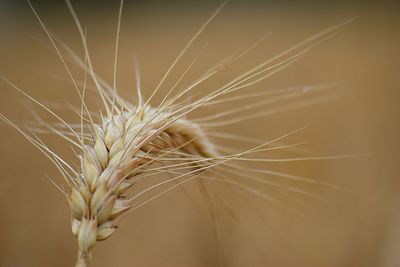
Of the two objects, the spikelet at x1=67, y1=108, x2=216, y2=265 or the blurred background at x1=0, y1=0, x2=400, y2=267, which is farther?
the blurred background at x1=0, y1=0, x2=400, y2=267

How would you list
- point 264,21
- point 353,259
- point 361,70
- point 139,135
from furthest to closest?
1. point 264,21
2. point 361,70
3. point 353,259
4. point 139,135

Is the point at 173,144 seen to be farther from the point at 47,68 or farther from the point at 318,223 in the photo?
the point at 47,68

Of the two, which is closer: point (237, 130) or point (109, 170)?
point (109, 170)

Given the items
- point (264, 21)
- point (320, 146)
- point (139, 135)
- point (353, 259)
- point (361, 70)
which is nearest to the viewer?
point (139, 135)

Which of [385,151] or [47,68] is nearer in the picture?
[385,151]

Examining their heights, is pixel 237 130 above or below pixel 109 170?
above

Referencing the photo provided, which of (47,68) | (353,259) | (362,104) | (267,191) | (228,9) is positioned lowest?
(353,259)

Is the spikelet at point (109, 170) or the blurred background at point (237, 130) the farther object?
the blurred background at point (237, 130)

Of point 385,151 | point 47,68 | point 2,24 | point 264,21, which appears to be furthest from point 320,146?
point 2,24
